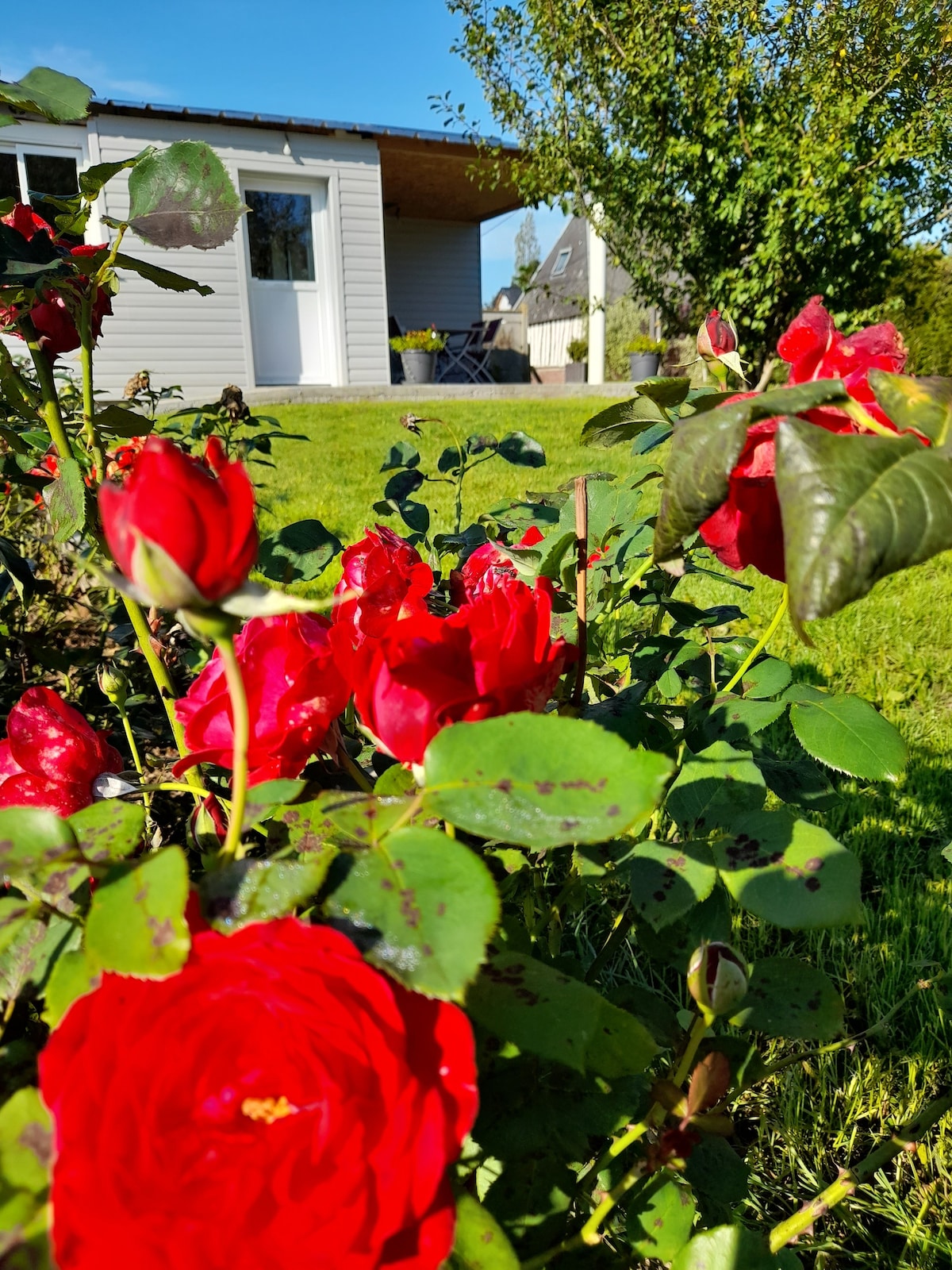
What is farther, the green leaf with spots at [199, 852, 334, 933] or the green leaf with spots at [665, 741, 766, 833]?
the green leaf with spots at [665, 741, 766, 833]

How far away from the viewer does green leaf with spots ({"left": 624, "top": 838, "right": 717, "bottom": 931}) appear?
465 mm

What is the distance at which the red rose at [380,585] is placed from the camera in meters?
0.52

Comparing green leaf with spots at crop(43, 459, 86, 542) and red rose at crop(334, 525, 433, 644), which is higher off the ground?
green leaf with spots at crop(43, 459, 86, 542)

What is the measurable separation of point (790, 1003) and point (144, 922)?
429mm

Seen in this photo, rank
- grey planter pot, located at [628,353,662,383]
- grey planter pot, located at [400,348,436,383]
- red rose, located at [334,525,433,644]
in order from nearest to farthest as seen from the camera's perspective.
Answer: red rose, located at [334,525,433,644], grey planter pot, located at [400,348,436,383], grey planter pot, located at [628,353,662,383]

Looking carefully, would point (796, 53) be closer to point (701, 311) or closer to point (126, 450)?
point (701, 311)

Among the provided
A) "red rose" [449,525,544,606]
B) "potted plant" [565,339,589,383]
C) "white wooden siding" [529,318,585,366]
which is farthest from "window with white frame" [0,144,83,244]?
"white wooden siding" [529,318,585,366]

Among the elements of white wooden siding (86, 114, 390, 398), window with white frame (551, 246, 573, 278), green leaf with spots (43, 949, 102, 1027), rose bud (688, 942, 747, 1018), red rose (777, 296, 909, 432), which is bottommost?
rose bud (688, 942, 747, 1018)

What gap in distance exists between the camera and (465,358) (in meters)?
11.5

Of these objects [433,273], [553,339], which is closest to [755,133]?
[433,273]

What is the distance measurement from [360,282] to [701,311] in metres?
3.61

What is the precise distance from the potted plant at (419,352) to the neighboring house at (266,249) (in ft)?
2.27

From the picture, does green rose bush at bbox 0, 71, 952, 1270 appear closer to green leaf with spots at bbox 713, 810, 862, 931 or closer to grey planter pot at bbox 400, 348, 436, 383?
green leaf with spots at bbox 713, 810, 862, 931

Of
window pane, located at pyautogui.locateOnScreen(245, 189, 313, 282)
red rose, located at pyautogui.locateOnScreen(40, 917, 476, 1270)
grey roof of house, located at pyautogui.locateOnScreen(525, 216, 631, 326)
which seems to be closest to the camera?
red rose, located at pyautogui.locateOnScreen(40, 917, 476, 1270)
